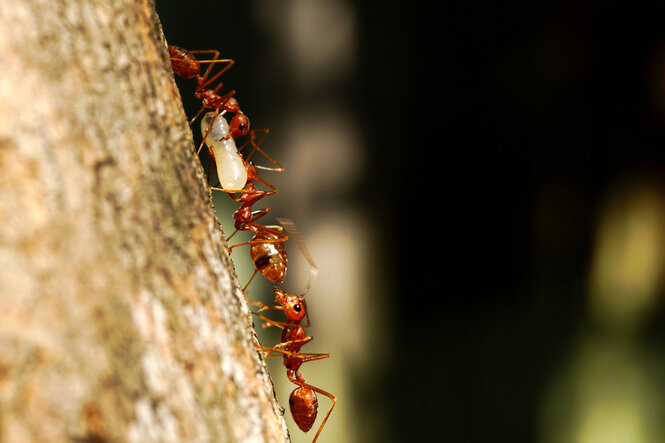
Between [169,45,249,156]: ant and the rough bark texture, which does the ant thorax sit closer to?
[169,45,249,156]: ant

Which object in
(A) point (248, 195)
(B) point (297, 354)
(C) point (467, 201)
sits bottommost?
(B) point (297, 354)

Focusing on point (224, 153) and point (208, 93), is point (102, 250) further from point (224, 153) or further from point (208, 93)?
point (208, 93)

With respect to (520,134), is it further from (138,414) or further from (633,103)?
(138,414)

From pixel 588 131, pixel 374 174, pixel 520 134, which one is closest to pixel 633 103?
pixel 588 131

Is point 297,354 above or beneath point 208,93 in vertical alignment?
beneath

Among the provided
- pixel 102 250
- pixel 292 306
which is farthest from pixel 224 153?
pixel 102 250

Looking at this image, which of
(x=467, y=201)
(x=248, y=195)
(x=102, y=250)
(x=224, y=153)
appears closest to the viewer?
(x=102, y=250)
